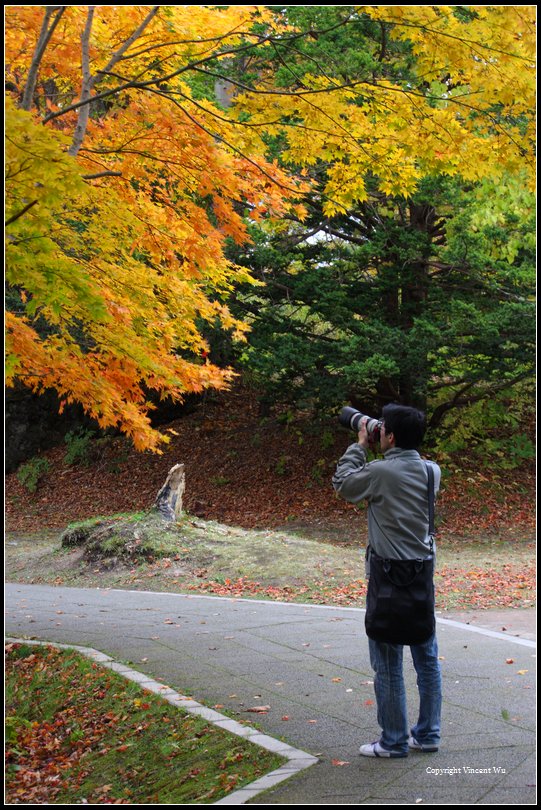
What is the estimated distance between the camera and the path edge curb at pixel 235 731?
4.12 meters

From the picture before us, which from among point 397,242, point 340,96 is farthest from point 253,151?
point 397,242

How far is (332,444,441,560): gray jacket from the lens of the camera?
4.25 metres

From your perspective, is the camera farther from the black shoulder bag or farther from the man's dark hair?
the black shoulder bag

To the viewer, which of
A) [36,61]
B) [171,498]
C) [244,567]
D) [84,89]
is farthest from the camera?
[171,498]

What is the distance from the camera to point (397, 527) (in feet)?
13.9

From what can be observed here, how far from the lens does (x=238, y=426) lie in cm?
2469

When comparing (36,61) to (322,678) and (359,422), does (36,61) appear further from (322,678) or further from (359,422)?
(322,678)

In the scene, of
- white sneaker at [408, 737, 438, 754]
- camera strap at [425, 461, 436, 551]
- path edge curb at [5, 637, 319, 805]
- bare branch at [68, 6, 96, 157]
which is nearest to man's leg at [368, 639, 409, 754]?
white sneaker at [408, 737, 438, 754]

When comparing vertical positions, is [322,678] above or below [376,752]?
below

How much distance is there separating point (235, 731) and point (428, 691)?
1.33 meters

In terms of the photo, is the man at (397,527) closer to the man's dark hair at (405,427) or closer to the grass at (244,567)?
the man's dark hair at (405,427)

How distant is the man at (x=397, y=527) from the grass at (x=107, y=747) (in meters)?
0.70

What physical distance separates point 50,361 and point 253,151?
8.70ft

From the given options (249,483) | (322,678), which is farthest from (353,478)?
(249,483)
